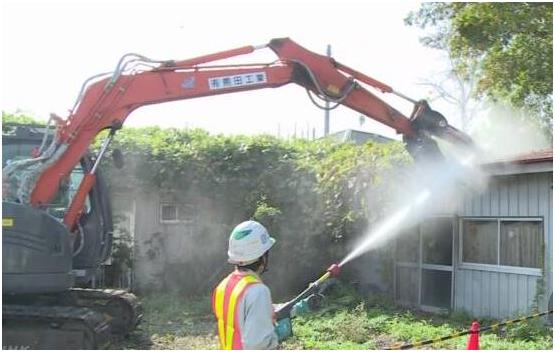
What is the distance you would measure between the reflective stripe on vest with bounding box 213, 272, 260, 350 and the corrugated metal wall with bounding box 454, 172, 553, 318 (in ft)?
23.8

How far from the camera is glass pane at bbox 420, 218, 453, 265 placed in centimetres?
1162

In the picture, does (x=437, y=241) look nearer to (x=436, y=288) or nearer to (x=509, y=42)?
(x=436, y=288)

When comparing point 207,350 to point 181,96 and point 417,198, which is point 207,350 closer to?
point 181,96

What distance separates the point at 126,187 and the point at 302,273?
3.95m

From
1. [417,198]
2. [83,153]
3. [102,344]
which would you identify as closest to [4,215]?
[83,153]

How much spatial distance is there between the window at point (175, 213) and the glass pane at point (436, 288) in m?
4.99

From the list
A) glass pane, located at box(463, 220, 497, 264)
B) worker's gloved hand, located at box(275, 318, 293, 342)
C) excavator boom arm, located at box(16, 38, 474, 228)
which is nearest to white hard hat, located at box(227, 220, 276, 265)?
worker's gloved hand, located at box(275, 318, 293, 342)

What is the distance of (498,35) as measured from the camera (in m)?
10.7

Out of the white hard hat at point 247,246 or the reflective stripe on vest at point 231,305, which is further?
the white hard hat at point 247,246

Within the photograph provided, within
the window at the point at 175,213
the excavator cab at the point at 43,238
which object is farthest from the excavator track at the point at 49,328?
the window at the point at 175,213

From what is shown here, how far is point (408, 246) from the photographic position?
40.7 feet

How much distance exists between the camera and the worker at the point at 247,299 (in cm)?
330

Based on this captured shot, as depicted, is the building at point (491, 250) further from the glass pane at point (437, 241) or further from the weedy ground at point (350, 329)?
the weedy ground at point (350, 329)

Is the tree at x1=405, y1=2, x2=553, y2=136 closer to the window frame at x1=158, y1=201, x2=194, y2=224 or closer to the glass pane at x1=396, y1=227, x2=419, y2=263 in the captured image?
the glass pane at x1=396, y1=227, x2=419, y2=263
